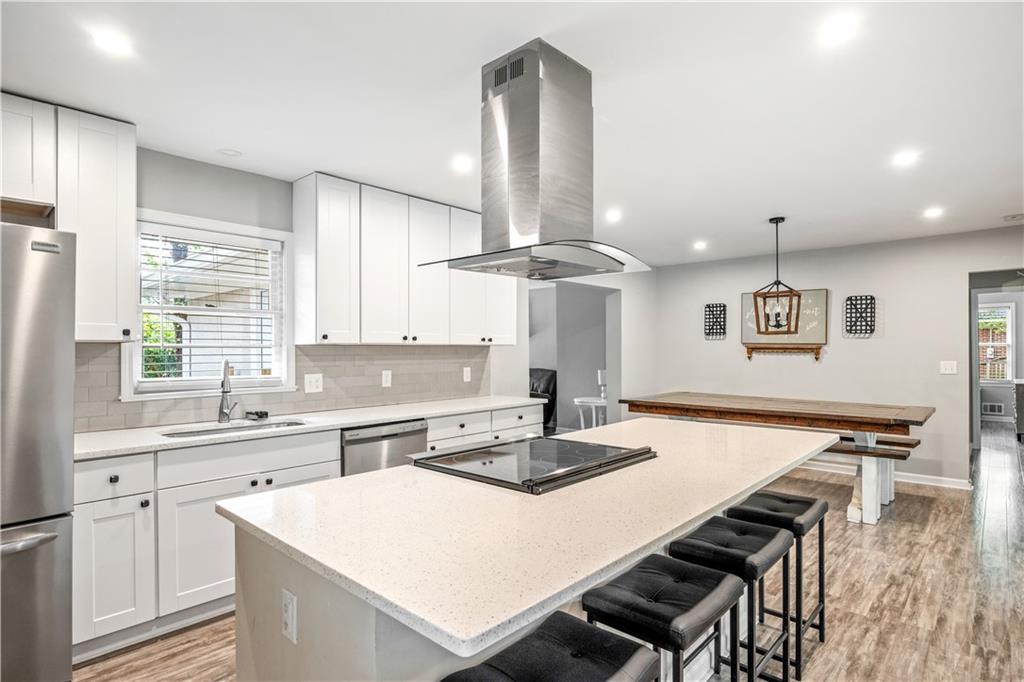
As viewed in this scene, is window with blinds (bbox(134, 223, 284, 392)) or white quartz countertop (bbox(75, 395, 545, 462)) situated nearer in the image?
white quartz countertop (bbox(75, 395, 545, 462))

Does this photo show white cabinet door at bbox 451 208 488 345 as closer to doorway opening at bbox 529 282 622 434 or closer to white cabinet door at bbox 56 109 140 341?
white cabinet door at bbox 56 109 140 341

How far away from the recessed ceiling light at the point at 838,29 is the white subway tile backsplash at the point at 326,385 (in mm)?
3075

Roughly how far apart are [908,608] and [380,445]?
2946mm

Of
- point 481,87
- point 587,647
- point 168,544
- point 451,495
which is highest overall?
point 481,87

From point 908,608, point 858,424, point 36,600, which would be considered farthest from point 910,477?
point 36,600

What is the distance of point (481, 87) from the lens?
2.22m

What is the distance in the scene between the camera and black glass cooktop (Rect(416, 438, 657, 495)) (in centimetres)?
172

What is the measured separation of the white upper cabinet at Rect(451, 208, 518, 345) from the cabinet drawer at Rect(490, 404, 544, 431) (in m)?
0.60

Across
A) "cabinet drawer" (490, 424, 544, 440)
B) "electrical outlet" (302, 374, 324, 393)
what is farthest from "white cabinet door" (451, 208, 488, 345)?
"electrical outlet" (302, 374, 324, 393)

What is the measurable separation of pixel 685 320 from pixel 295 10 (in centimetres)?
601

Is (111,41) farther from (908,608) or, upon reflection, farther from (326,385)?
(908,608)

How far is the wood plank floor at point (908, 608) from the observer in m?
2.27

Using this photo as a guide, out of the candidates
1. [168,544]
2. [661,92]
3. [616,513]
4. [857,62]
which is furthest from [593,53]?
[168,544]

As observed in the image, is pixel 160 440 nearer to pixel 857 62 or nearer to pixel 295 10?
pixel 295 10
